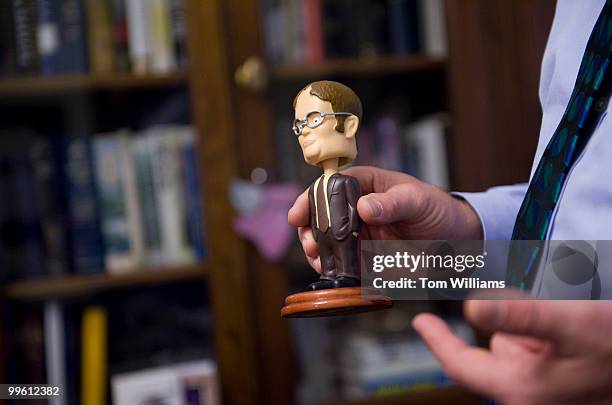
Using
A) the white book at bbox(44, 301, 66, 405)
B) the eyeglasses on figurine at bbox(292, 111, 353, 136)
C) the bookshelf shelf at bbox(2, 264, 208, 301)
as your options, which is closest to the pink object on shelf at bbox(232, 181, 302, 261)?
the bookshelf shelf at bbox(2, 264, 208, 301)

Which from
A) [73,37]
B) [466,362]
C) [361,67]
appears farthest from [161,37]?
[466,362]

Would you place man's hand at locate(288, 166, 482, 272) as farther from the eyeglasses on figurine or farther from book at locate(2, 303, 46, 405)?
book at locate(2, 303, 46, 405)

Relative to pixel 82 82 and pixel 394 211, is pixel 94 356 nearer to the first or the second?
pixel 82 82

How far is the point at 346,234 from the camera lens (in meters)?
0.38

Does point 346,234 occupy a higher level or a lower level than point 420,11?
lower

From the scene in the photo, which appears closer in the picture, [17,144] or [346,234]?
[346,234]

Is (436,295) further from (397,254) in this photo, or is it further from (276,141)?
(276,141)

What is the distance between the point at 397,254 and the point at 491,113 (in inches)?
39.3

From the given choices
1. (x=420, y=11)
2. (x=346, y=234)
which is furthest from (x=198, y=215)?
(x=346, y=234)

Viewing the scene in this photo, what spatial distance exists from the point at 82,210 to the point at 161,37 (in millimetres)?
326

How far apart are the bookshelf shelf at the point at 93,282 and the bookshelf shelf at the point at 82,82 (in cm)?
31

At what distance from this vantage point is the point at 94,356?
1197mm

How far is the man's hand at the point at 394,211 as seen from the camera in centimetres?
38

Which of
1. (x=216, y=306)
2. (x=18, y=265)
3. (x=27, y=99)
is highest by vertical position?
(x=27, y=99)
